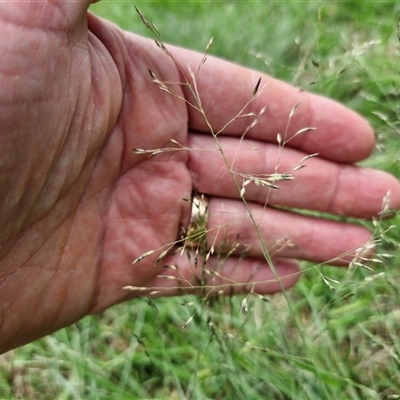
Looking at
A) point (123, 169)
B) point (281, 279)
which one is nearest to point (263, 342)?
point (281, 279)

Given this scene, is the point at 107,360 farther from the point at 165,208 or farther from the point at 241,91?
the point at 241,91

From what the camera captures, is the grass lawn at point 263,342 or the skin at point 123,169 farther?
the grass lawn at point 263,342

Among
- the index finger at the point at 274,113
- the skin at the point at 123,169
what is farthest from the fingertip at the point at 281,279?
the index finger at the point at 274,113

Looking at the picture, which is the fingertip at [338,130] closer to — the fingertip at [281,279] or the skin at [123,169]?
the skin at [123,169]

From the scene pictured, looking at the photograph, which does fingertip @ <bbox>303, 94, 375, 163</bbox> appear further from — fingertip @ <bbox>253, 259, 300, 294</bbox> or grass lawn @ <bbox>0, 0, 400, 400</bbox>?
fingertip @ <bbox>253, 259, 300, 294</bbox>

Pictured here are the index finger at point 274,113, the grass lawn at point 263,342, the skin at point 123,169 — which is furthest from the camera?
the index finger at point 274,113

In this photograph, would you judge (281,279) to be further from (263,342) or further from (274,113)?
(274,113)

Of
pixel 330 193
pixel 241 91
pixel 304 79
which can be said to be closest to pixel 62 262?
pixel 241 91
